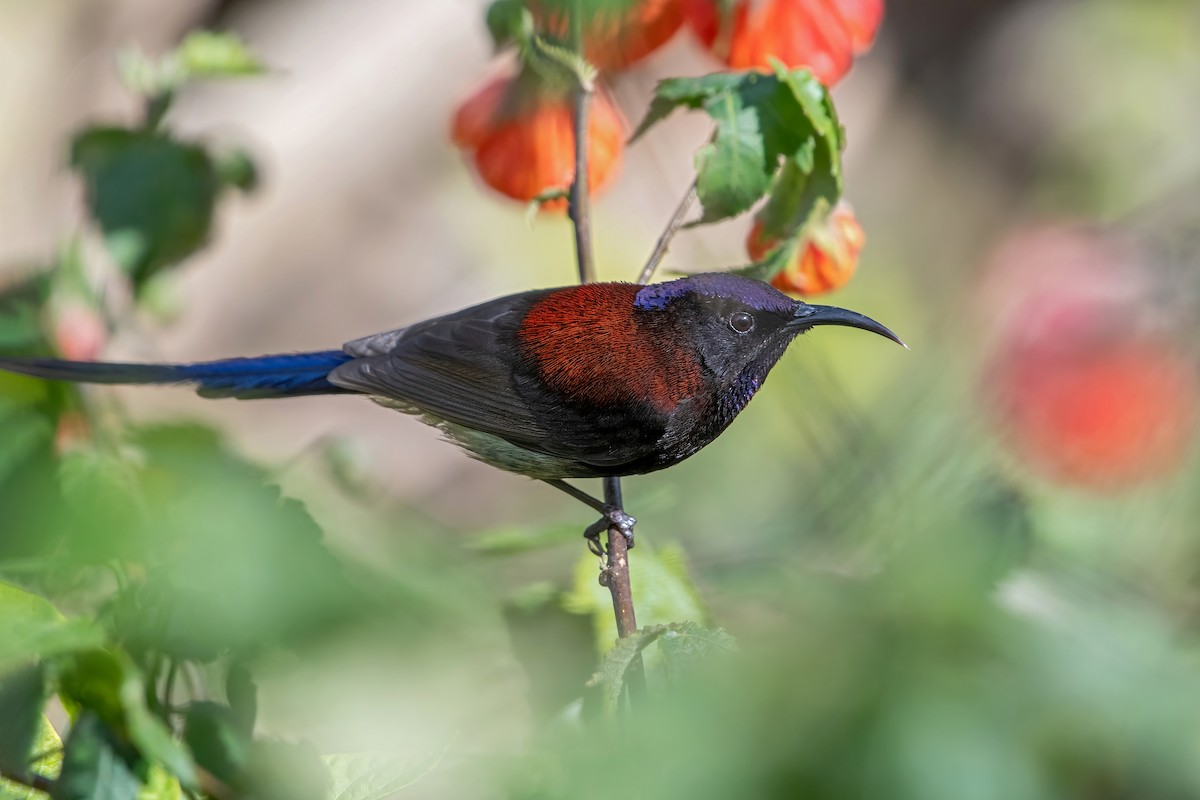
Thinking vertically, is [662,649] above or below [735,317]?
below

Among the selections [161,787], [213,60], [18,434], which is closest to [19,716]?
[161,787]

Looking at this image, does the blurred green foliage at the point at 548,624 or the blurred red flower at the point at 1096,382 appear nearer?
the blurred green foliage at the point at 548,624

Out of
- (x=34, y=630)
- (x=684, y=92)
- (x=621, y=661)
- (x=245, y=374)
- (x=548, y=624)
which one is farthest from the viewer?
(x=245, y=374)

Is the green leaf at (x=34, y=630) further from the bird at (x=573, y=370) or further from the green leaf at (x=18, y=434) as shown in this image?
the bird at (x=573, y=370)

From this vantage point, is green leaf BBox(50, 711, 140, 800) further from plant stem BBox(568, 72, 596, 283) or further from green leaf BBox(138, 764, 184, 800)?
plant stem BBox(568, 72, 596, 283)

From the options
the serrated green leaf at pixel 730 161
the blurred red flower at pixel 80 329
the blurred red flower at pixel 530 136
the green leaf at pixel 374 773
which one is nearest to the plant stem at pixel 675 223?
Result: the serrated green leaf at pixel 730 161

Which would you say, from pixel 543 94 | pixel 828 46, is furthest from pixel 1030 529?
pixel 543 94

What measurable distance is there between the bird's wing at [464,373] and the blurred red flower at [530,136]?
21 centimetres

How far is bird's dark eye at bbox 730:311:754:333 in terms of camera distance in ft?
6.05

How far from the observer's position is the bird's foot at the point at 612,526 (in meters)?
1.87

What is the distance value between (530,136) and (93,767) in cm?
120

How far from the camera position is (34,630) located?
1.08m

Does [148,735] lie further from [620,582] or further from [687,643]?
[620,582]

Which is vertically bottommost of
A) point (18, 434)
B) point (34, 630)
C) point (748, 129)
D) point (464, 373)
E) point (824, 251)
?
point (34, 630)
